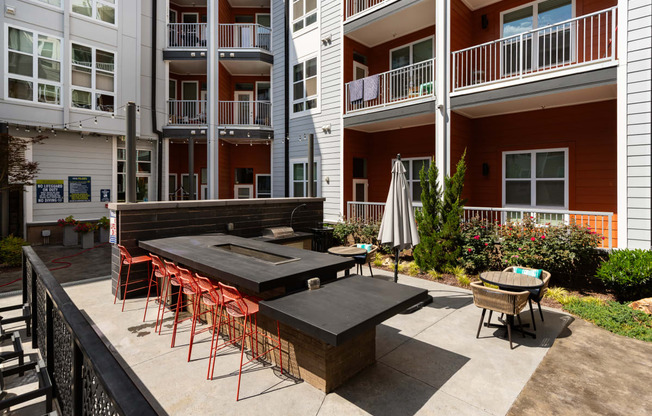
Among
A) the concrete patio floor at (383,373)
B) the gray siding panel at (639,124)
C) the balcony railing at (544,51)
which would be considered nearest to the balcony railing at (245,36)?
the balcony railing at (544,51)

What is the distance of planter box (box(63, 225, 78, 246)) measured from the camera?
41.9 feet

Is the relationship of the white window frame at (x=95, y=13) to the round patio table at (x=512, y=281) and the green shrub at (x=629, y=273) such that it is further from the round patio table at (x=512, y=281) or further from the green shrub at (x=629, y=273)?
the green shrub at (x=629, y=273)

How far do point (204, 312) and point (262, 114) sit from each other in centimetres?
1257

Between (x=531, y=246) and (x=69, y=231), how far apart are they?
16.1m

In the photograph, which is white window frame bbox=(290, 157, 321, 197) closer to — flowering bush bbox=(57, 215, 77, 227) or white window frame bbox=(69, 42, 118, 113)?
white window frame bbox=(69, 42, 118, 113)

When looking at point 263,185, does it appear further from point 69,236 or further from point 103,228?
point 69,236

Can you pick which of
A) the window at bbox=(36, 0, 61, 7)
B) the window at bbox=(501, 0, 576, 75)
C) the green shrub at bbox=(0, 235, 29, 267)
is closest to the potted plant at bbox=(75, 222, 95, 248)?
the green shrub at bbox=(0, 235, 29, 267)

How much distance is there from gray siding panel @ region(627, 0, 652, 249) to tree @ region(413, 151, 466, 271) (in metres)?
3.22

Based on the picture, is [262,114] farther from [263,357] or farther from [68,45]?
[263,357]

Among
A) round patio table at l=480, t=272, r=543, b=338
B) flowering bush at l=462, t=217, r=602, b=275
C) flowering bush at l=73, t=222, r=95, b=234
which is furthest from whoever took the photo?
flowering bush at l=73, t=222, r=95, b=234

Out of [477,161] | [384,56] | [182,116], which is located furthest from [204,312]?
[182,116]

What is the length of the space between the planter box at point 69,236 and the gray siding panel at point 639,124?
58.1 ft

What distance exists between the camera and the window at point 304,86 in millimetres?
13508

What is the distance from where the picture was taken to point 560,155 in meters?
9.23
